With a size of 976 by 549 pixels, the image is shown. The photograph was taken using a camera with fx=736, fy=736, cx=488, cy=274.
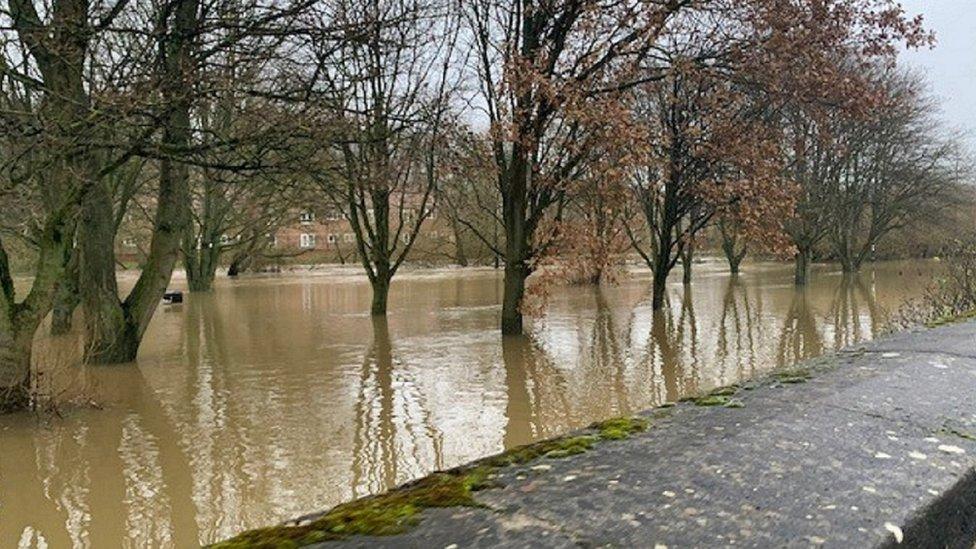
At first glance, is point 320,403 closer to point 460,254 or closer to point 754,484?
point 754,484

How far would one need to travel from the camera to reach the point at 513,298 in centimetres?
1597

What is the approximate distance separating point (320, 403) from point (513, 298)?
7278mm

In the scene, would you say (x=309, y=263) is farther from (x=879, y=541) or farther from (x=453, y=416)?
(x=879, y=541)

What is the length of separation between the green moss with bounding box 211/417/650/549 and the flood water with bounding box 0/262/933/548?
386 cm

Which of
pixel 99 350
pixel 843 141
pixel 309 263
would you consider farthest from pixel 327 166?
pixel 309 263

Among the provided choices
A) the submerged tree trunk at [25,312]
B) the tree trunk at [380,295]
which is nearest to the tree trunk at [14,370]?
the submerged tree trunk at [25,312]

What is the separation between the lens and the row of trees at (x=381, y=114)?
Answer: 875 centimetres

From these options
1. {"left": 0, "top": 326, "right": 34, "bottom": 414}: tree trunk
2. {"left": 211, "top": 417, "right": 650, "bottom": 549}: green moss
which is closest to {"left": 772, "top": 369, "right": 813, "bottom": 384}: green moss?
{"left": 211, "top": 417, "right": 650, "bottom": 549}: green moss

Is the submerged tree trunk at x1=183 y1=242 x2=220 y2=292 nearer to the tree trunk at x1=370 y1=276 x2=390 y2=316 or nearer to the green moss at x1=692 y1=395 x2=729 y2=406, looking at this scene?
the tree trunk at x1=370 y1=276 x2=390 y2=316

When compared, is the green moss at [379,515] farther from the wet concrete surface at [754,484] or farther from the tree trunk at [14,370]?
the tree trunk at [14,370]

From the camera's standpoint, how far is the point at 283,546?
4.56 ft

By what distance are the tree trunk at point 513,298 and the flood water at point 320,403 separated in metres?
0.49

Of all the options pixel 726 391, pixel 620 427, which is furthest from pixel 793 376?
pixel 620 427

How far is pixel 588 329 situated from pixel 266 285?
24533 millimetres
